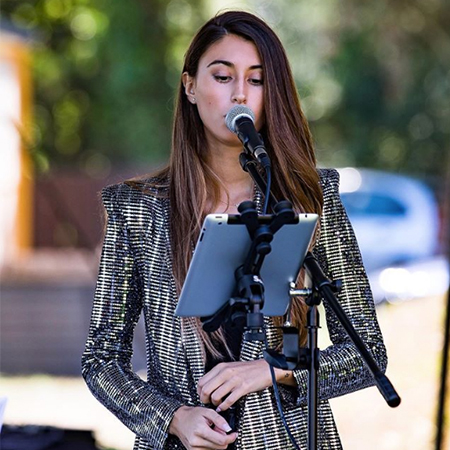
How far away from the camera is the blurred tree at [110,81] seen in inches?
779

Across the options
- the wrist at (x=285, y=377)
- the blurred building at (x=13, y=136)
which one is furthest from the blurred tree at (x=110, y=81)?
the wrist at (x=285, y=377)

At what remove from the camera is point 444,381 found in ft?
13.6

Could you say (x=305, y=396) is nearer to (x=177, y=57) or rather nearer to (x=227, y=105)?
(x=227, y=105)

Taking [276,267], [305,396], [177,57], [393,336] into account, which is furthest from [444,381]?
[177,57]

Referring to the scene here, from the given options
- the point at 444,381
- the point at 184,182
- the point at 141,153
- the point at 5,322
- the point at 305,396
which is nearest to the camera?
the point at 305,396

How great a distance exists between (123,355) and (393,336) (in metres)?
5.64

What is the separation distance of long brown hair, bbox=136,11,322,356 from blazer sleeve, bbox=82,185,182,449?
13 centimetres

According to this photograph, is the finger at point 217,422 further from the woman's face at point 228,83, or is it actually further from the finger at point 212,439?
the woman's face at point 228,83

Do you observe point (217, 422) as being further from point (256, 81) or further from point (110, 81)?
point (110, 81)

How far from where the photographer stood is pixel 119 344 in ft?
7.80

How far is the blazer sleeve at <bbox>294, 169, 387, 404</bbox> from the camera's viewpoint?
2295 millimetres

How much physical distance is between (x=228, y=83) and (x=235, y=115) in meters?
0.16

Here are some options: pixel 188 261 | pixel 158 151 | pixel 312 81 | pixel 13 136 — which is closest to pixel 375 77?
pixel 312 81

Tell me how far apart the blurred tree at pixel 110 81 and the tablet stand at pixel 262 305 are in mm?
14536
